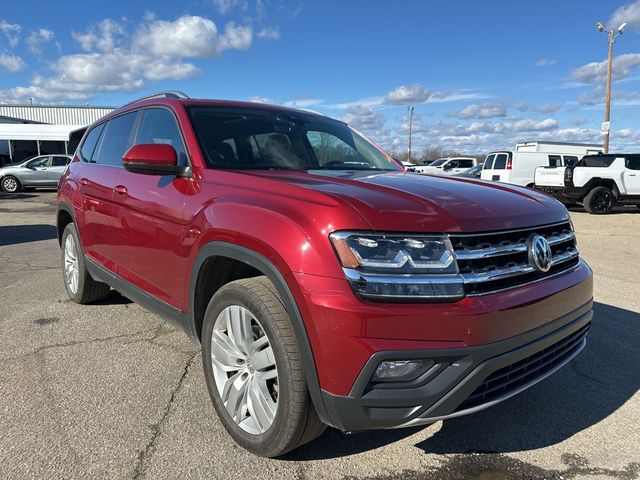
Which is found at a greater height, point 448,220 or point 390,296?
point 448,220

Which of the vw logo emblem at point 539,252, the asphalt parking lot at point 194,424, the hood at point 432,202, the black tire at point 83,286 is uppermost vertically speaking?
the hood at point 432,202

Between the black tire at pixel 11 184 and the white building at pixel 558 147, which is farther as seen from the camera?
the white building at pixel 558 147

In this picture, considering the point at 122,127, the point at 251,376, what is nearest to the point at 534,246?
the point at 251,376

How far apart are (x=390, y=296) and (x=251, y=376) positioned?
0.91 meters

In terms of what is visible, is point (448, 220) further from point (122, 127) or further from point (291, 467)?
point (122, 127)

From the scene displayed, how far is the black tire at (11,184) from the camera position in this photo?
66.7 feet

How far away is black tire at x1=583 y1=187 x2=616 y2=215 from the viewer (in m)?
15.5

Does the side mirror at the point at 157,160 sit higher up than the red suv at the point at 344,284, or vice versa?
the side mirror at the point at 157,160

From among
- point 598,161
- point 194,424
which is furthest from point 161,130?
point 598,161

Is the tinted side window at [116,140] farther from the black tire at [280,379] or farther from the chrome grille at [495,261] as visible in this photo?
the chrome grille at [495,261]

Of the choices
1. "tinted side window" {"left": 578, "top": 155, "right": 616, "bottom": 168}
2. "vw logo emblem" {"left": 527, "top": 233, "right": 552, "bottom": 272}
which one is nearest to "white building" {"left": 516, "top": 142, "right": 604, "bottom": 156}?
"tinted side window" {"left": 578, "top": 155, "right": 616, "bottom": 168}

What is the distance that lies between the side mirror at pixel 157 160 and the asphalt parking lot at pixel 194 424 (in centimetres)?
138

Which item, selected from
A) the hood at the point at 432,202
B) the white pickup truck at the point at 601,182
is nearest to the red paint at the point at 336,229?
the hood at the point at 432,202

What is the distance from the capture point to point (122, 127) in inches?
169
